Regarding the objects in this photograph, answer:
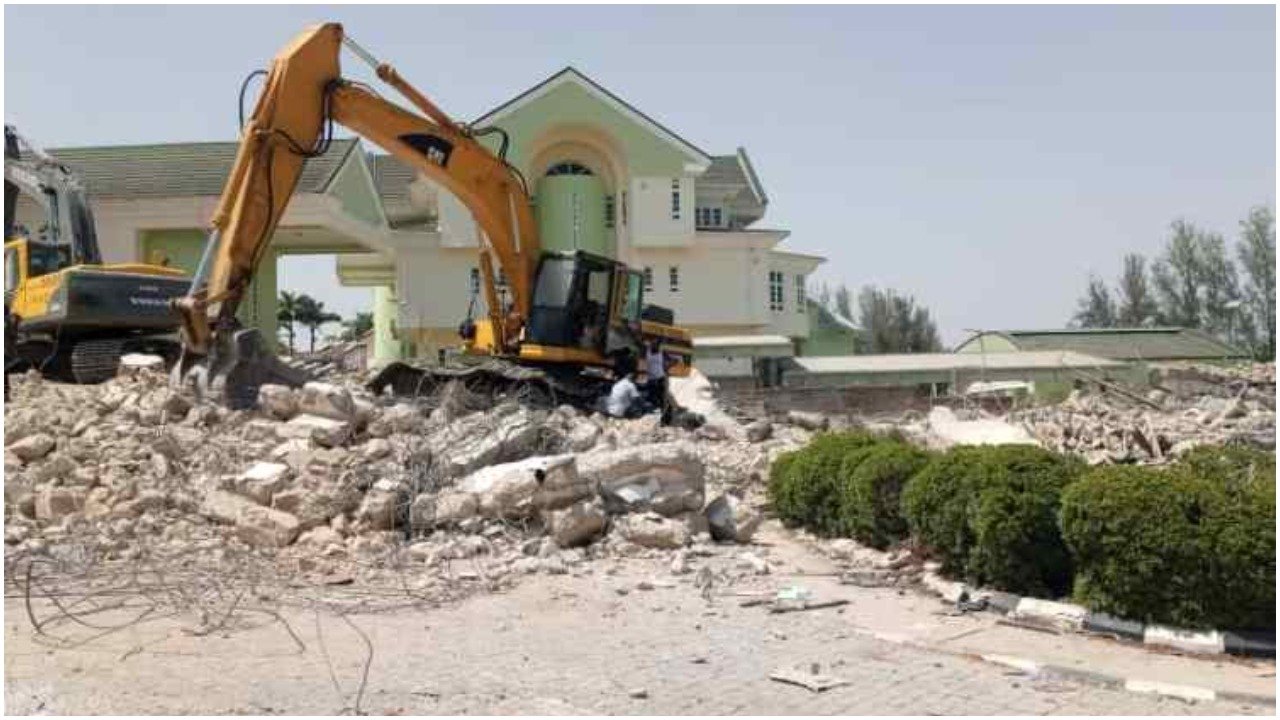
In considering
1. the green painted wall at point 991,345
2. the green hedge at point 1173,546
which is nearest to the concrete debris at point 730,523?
the green hedge at point 1173,546

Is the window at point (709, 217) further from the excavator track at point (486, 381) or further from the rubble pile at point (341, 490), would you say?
the rubble pile at point (341, 490)

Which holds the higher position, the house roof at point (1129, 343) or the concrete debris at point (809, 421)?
the house roof at point (1129, 343)

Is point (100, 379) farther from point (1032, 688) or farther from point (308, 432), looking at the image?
point (1032, 688)

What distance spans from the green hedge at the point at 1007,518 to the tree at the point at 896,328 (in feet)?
207

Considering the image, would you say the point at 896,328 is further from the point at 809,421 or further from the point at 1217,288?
the point at 809,421

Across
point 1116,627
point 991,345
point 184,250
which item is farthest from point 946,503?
point 991,345

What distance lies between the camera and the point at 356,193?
34.4 m

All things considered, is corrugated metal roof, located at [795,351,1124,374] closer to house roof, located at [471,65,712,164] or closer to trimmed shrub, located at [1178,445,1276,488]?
house roof, located at [471,65,712,164]

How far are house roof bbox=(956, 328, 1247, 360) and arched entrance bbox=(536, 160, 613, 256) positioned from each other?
59.2 ft

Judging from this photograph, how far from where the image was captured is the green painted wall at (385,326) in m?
41.6

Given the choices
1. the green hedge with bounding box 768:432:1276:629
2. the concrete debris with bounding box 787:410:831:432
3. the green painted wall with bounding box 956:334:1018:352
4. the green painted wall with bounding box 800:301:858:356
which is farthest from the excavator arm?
the green painted wall with bounding box 800:301:858:356

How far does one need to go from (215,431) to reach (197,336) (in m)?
2.21

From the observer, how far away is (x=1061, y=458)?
8.71 metres

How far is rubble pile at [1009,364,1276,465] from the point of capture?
46.6ft
